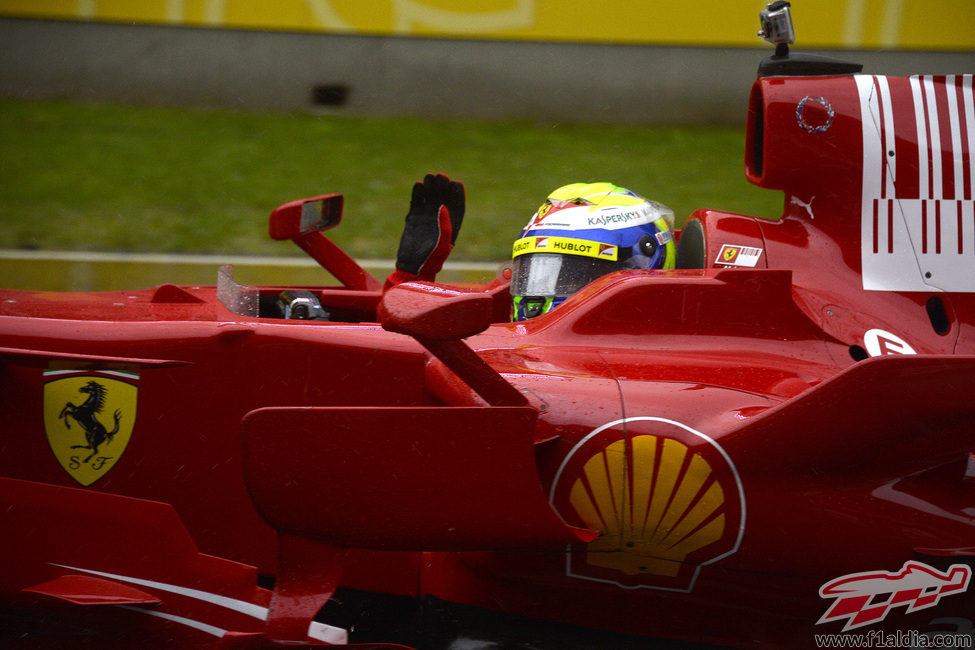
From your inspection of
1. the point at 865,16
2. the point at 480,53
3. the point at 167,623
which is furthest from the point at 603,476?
the point at 865,16

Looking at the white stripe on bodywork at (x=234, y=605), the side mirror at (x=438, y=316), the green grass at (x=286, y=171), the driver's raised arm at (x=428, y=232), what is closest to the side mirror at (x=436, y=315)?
the side mirror at (x=438, y=316)

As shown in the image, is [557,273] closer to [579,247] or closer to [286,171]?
[579,247]

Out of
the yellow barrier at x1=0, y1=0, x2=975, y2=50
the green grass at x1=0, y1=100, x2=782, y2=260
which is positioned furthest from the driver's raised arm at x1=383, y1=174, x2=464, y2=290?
the yellow barrier at x1=0, y1=0, x2=975, y2=50

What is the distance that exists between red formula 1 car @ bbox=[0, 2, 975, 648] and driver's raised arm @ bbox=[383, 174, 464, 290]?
3.34 feet

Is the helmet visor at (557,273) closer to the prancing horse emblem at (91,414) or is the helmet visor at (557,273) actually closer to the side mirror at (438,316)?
the side mirror at (438,316)

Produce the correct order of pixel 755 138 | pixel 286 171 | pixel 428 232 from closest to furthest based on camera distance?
1. pixel 755 138
2. pixel 428 232
3. pixel 286 171

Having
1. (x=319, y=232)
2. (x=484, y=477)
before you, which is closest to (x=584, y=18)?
(x=319, y=232)

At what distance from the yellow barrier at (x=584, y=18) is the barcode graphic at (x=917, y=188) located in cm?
559

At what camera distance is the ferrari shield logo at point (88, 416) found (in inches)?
80.2

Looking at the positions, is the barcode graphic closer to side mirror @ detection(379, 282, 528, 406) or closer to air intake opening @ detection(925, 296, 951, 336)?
air intake opening @ detection(925, 296, 951, 336)

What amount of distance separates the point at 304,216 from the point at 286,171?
4145 mm

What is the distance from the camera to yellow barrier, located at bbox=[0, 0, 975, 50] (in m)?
8.01

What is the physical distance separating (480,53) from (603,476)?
682 centimetres

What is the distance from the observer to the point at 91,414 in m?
2.05
